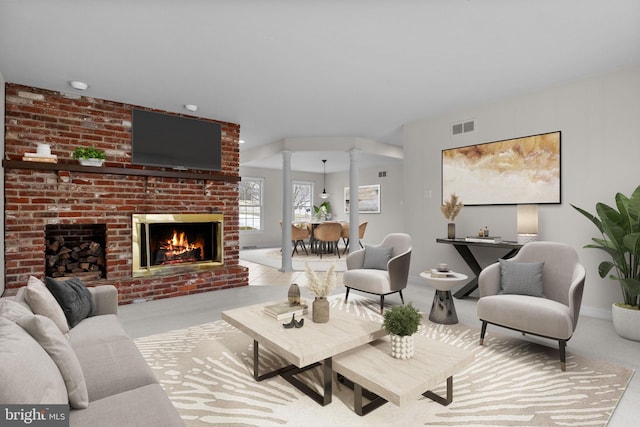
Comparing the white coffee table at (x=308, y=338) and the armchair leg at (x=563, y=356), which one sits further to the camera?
the armchair leg at (x=563, y=356)

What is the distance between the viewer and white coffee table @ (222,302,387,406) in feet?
6.23

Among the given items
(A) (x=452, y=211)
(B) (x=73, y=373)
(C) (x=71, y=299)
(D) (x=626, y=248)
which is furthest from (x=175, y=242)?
(D) (x=626, y=248)

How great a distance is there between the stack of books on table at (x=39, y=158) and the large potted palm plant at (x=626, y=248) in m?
5.52

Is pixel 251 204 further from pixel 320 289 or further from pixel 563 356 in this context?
pixel 563 356

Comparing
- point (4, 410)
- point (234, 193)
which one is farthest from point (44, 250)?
point (4, 410)

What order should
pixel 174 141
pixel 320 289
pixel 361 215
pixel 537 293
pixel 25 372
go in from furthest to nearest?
pixel 361 215
pixel 174 141
pixel 537 293
pixel 320 289
pixel 25 372

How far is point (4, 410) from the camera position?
3.20 ft

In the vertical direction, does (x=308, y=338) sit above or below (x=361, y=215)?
below

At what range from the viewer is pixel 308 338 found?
6.78ft

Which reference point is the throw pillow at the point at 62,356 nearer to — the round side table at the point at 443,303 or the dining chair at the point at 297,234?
the round side table at the point at 443,303

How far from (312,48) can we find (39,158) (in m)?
3.15

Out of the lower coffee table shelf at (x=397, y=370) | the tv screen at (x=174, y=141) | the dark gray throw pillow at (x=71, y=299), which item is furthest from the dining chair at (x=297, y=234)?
the lower coffee table shelf at (x=397, y=370)

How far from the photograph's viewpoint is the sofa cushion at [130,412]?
123 centimetres

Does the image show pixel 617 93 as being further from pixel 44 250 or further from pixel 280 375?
pixel 44 250
